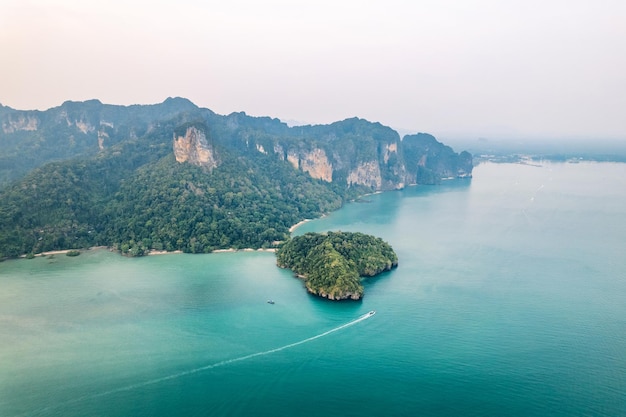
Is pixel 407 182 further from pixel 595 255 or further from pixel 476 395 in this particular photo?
pixel 476 395

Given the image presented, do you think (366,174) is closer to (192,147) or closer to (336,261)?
(192,147)

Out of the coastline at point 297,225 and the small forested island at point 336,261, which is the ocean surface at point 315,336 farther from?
the coastline at point 297,225

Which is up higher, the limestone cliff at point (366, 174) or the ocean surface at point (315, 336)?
the limestone cliff at point (366, 174)

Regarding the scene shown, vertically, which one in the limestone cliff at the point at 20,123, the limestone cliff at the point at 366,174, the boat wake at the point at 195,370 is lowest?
the boat wake at the point at 195,370

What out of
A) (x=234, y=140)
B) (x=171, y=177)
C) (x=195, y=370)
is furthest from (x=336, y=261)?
(x=234, y=140)

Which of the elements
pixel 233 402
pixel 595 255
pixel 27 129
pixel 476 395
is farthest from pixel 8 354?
pixel 27 129

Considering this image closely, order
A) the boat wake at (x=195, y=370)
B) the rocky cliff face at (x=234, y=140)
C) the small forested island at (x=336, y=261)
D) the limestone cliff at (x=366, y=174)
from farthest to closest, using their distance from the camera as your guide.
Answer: the limestone cliff at (x=366, y=174) < the rocky cliff face at (x=234, y=140) < the small forested island at (x=336, y=261) < the boat wake at (x=195, y=370)

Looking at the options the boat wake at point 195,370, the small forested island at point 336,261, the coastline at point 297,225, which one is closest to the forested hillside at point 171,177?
the coastline at point 297,225
